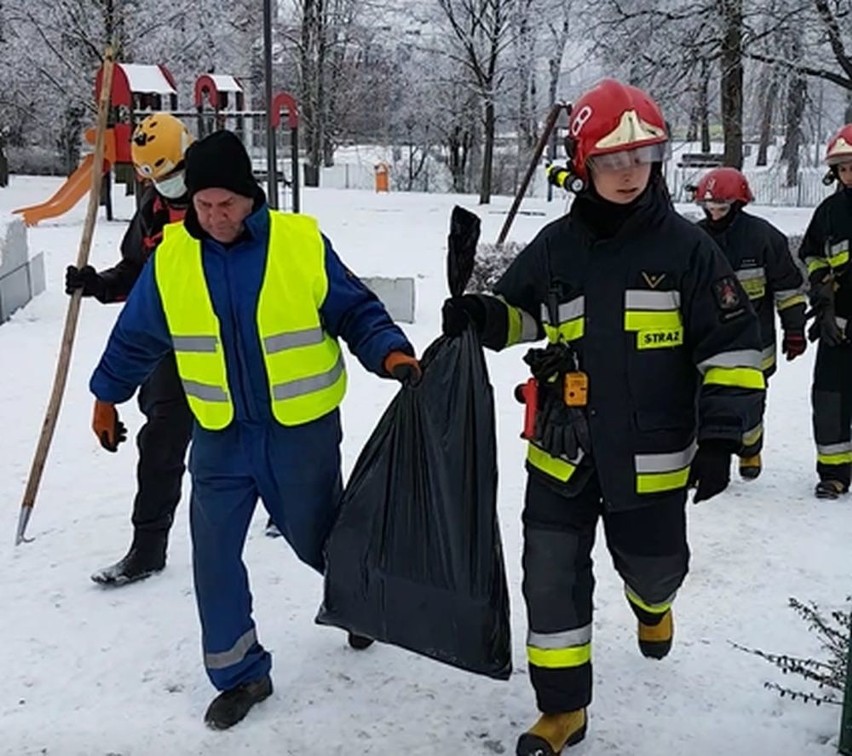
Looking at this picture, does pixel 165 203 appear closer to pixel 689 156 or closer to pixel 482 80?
pixel 482 80

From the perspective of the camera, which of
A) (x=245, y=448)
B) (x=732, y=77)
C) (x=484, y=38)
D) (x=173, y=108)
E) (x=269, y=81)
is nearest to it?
(x=245, y=448)

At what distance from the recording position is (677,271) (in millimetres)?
2877

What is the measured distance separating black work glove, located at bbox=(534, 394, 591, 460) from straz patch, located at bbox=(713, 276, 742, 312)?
1.54 feet

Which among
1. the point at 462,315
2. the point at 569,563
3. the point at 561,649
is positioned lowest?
the point at 561,649

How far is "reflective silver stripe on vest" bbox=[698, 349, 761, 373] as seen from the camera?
286 centimetres

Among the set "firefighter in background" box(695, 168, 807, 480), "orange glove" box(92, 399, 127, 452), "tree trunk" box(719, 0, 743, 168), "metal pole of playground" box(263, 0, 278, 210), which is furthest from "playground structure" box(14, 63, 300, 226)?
"tree trunk" box(719, 0, 743, 168)

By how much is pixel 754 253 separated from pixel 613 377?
257 centimetres

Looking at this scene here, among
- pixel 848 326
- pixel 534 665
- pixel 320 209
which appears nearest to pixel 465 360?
pixel 534 665

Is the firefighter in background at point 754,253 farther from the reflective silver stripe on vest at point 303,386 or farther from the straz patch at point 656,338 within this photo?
the reflective silver stripe on vest at point 303,386

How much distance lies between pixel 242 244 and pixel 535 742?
1.61m

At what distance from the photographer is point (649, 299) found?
2883 mm

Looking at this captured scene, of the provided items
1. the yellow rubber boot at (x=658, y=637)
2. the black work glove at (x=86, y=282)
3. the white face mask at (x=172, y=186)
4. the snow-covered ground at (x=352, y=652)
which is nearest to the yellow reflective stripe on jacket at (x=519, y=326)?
the yellow rubber boot at (x=658, y=637)

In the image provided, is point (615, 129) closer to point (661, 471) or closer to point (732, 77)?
point (661, 471)

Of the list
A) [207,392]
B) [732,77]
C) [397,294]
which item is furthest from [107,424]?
[732,77]
